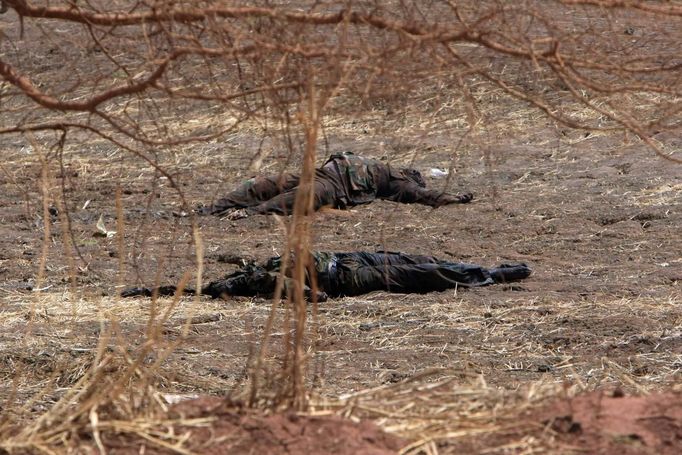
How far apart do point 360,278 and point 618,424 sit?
5.56 m

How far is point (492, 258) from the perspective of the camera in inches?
411

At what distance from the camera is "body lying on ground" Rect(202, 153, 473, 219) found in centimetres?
1222

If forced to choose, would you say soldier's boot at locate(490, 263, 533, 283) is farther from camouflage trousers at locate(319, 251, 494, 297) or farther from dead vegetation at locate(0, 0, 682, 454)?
dead vegetation at locate(0, 0, 682, 454)

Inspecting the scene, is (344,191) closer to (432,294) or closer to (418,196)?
(418,196)

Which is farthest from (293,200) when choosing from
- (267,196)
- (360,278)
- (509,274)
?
(509,274)

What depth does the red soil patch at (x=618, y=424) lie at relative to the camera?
3.84 m

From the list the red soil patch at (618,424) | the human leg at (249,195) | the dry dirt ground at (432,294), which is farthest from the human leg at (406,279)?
the red soil patch at (618,424)

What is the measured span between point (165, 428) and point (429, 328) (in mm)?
4693

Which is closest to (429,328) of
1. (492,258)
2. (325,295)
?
(325,295)

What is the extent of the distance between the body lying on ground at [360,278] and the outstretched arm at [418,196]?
2.57 m

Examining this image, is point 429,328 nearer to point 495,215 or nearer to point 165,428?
point 495,215

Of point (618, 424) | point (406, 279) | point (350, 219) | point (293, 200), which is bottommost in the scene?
point (618, 424)

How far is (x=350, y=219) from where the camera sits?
12.1 metres

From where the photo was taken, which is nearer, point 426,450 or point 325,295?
point 426,450
